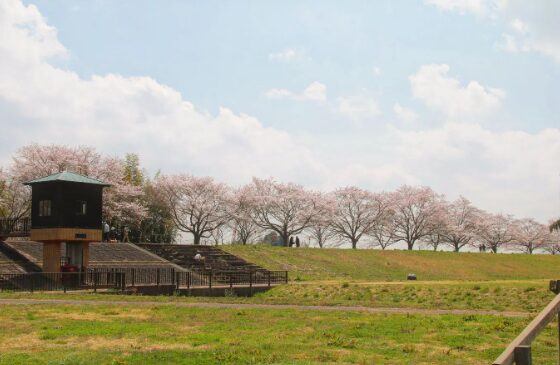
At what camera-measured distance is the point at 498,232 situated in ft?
337

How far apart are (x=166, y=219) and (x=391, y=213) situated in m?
34.1

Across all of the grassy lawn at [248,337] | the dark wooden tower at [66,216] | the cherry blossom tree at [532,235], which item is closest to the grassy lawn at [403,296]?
the grassy lawn at [248,337]

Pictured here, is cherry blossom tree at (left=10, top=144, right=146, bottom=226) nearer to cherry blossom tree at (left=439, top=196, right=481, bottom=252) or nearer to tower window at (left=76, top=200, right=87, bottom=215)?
tower window at (left=76, top=200, right=87, bottom=215)

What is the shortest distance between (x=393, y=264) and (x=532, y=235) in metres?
57.4

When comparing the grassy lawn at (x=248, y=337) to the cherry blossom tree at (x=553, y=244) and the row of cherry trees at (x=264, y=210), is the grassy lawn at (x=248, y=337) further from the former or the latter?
the cherry blossom tree at (x=553, y=244)

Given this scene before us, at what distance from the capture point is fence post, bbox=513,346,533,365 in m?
4.87

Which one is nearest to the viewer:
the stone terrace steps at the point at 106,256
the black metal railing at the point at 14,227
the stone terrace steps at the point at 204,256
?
the stone terrace steps at the point at 106,256

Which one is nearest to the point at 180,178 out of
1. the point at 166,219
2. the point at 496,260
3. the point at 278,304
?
the point at 166,219

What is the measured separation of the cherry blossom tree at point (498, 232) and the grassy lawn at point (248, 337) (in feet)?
291

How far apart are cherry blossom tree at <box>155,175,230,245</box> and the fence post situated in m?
68.1

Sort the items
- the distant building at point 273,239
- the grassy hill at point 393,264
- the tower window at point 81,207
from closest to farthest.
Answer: the tower window at point 81,207 → the grassy hill at point 393,264 → the distant building at point 273,239

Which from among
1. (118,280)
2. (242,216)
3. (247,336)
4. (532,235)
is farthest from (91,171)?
(532,235)

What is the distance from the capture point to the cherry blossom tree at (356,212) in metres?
88.4

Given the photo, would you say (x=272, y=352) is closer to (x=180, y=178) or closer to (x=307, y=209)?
(x=180, y=178)
